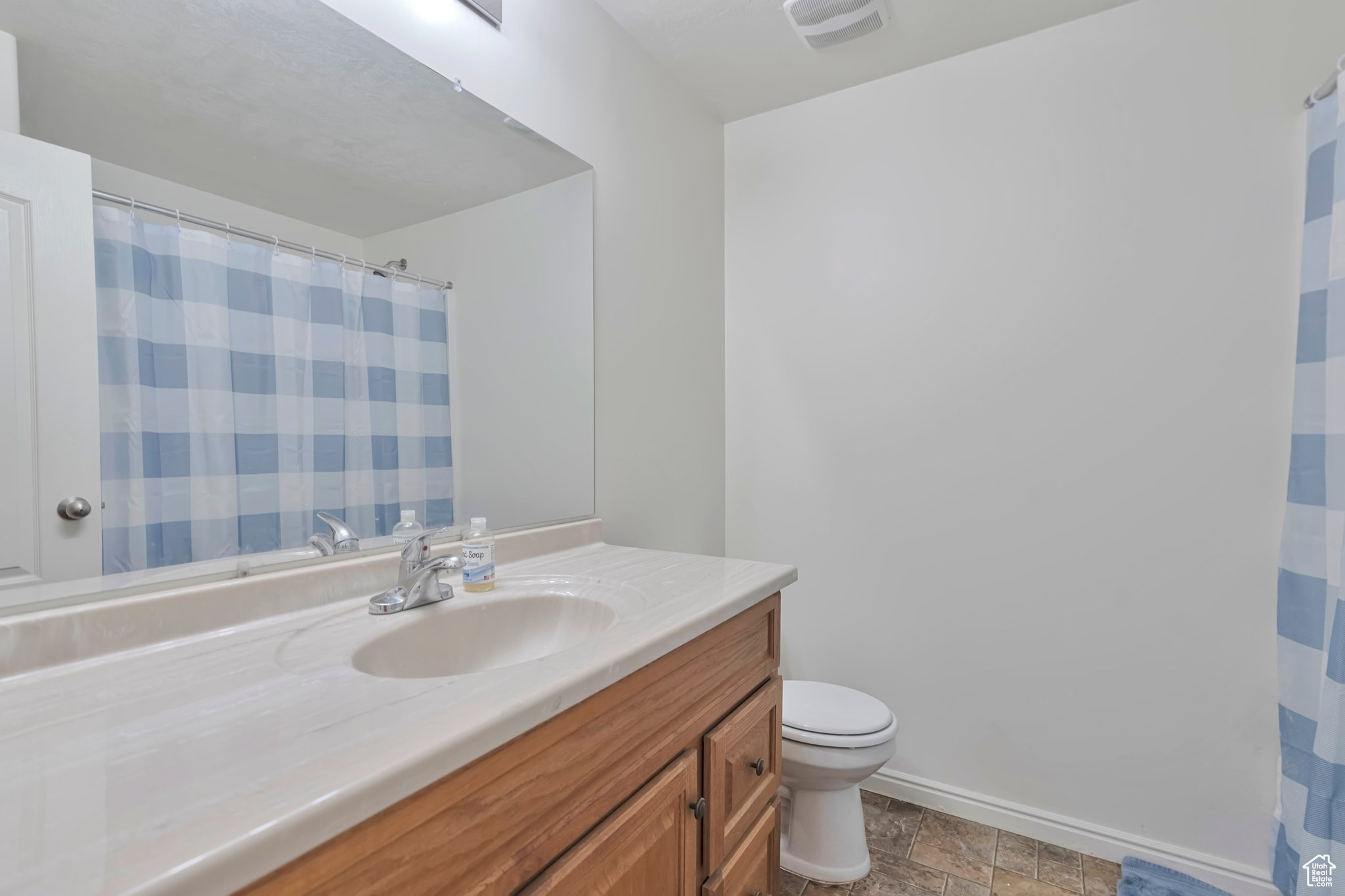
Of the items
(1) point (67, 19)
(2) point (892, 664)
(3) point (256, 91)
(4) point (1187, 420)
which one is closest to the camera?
(1) point (67, 19)

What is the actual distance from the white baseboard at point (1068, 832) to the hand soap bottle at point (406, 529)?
1.67 meters

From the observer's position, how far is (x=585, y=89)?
1611mm

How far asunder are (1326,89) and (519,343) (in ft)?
6.31

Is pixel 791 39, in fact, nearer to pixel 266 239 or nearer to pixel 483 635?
pixel 266 239

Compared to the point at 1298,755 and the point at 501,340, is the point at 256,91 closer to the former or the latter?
the point at 501,340

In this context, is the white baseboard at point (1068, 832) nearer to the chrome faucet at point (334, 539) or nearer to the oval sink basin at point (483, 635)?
the oval sink basin at point (483, 635)

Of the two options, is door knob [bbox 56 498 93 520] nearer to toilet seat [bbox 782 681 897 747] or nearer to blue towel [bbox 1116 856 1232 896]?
toilet seat [bbox 782 681 897 747]

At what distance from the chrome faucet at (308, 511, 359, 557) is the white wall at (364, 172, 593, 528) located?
0.25 metres

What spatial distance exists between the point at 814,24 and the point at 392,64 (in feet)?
3.73

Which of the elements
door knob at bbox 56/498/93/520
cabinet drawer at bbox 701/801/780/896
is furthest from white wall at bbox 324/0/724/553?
door knob at bbox 56/498/93/520

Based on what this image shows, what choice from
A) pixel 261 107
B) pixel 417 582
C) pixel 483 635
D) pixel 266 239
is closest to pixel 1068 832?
pixel 483 635

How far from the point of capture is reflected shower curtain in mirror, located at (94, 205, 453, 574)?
0.83m

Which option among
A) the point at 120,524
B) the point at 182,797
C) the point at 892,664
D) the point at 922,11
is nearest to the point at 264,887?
the point at 182,797

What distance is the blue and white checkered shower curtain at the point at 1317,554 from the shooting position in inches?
51.3
